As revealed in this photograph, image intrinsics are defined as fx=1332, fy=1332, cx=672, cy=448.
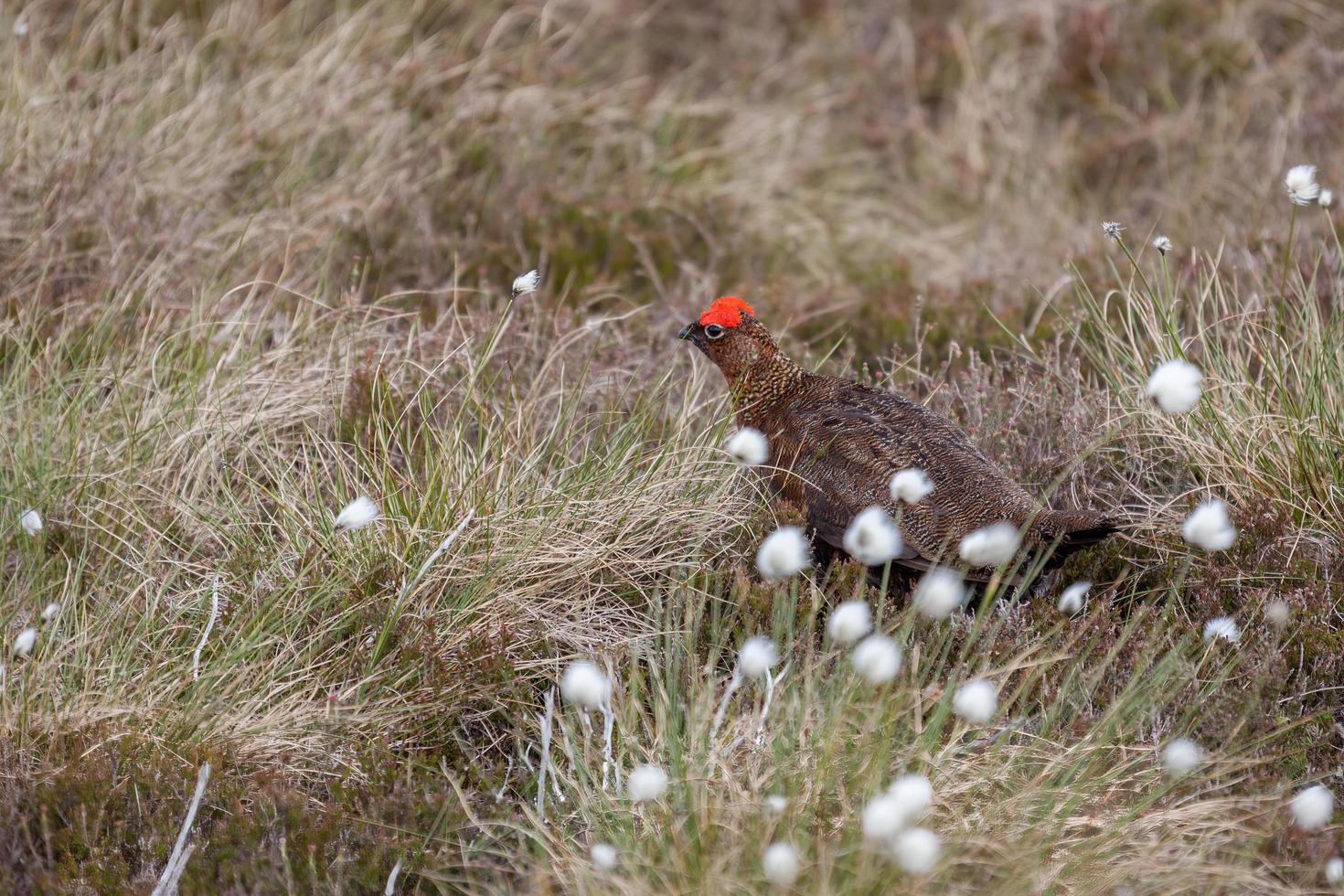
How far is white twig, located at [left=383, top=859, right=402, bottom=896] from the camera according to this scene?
109 inches

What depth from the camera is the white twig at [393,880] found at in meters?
2.78

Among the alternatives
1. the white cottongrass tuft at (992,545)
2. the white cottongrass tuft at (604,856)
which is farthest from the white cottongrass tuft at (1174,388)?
the white cottongrass tuft at (604,856)

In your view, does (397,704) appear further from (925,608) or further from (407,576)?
(925,608)

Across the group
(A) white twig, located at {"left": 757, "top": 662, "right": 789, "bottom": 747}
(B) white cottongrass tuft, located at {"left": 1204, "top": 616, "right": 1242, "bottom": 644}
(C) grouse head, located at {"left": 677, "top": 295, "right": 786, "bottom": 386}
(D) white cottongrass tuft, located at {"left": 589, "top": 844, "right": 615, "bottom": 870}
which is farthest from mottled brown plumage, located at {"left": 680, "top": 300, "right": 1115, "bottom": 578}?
(D) white cottongrass tuft, located at {"left": 589, "top": 844, "right": 615, "bottom": 870}

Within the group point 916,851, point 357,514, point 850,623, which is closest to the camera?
point 916,851

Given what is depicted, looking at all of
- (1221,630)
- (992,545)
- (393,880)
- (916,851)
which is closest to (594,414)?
(393,880)

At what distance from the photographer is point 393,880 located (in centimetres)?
280

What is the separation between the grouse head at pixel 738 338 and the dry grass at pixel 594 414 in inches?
8.1

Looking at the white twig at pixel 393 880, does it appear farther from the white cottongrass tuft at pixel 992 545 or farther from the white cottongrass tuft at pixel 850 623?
the white cottongrass tuft at pixel 992 545

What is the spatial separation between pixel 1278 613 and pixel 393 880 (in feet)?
6.62

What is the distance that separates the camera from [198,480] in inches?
155

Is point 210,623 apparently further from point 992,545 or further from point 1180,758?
point 1180,758

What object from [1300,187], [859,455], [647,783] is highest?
[1300,187]

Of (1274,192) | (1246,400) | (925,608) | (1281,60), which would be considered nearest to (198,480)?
(925,608)
